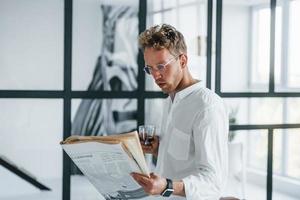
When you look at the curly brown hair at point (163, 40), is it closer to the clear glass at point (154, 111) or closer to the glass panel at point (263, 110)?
the clear glass at point (154, 111)

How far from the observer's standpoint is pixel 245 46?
110 inches

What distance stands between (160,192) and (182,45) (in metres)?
0.59

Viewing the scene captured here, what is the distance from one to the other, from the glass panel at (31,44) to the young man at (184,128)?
694mm

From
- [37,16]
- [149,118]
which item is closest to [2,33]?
[37,16]

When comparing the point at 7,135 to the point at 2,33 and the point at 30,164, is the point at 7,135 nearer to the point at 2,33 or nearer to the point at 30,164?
the point at 30,164

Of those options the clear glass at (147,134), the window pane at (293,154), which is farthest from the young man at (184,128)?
the window pane at (293,154)

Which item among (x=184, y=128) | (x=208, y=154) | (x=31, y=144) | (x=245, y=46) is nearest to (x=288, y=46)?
(x=245, y=46)

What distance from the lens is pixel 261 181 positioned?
2.94 m

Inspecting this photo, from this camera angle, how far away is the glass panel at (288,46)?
114 inches

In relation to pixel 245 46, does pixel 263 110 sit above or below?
below

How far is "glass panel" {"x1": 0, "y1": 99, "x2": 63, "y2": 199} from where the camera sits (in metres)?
2.20

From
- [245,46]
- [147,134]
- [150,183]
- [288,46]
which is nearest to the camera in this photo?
[150,183]

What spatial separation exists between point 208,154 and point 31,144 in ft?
3.36

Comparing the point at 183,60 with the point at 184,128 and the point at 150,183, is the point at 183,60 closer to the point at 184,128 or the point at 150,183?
the point at 184,128
